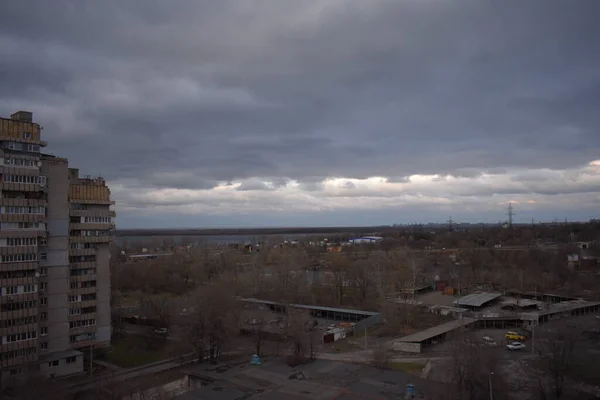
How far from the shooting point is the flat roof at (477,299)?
3303cm

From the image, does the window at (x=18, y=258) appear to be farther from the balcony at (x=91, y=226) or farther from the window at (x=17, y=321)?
the balcony at (x=91, y=226)

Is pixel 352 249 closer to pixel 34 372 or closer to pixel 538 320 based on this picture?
pixel 538 320

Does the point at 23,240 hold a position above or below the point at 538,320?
above

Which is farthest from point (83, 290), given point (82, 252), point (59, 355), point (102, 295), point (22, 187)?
point (22, 187)

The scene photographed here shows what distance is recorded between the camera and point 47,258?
1959 centimetres

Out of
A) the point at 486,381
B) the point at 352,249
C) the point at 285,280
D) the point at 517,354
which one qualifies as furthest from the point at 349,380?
the point at 352,249

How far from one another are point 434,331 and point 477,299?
11.5 metres

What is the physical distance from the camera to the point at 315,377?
60.1 ft

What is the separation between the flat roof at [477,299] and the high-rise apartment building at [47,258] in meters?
23.7

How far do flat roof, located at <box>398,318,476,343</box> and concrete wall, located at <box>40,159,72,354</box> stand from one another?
15.4 meters

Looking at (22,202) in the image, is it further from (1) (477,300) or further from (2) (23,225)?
(1) (477,300)

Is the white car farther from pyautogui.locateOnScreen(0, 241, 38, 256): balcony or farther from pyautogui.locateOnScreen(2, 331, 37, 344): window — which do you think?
pyautogui.locateOnScreen(0, 241, 38, 256): balcony

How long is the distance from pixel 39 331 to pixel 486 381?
1691 centimetres

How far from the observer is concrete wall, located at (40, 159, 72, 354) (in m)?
19.6
